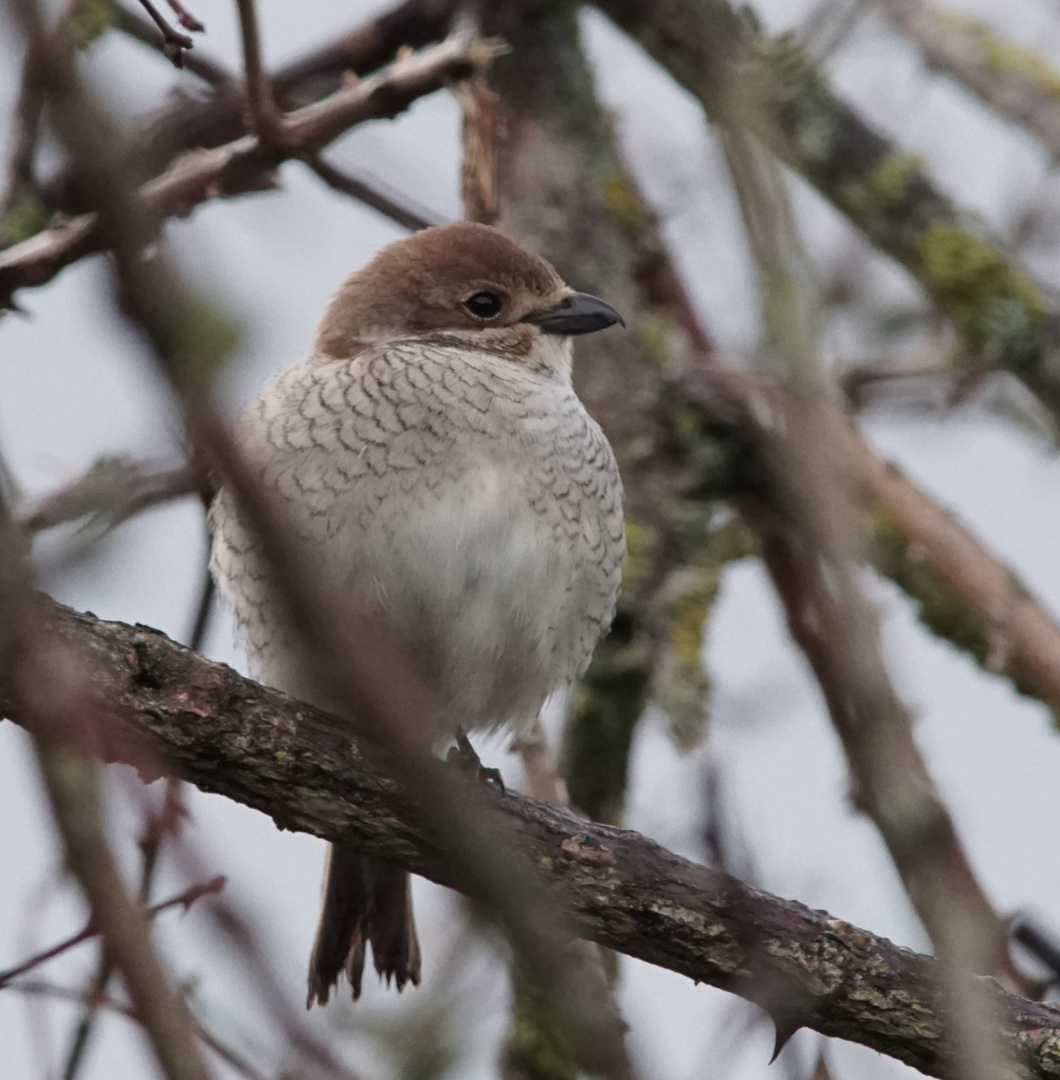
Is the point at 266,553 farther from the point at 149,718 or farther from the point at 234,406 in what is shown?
the point at 149,718

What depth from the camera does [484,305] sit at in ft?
15.0

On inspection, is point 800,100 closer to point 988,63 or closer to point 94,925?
point 988,63

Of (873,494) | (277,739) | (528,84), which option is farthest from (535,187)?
(277,739)

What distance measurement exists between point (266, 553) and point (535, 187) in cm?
478

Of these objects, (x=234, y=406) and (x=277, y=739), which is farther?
(x=277, y=739)

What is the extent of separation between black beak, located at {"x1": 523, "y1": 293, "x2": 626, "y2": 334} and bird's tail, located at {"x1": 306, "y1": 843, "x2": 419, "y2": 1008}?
5.03 ft

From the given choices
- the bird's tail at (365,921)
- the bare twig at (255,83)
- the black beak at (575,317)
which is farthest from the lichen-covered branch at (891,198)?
the bird's tail at (365,921)

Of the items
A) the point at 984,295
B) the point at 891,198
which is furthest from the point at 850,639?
the point at 891,198

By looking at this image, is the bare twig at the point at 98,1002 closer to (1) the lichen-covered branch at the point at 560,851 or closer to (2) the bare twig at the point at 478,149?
(1) the lichen-covered branch at the point at 560,851

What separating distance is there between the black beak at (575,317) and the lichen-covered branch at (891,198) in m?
0.99

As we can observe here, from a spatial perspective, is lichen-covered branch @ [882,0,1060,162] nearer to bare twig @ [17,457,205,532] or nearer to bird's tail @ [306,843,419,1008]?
bird's tail @ [306,843,419,1008]

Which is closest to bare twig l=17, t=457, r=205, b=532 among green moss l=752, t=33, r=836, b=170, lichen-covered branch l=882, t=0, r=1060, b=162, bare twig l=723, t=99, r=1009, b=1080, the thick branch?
the thick branch

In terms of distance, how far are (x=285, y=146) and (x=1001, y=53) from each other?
370cm

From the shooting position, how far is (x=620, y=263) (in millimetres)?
5758
